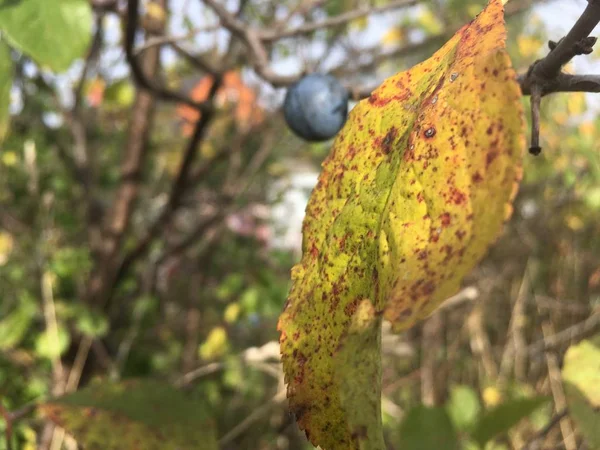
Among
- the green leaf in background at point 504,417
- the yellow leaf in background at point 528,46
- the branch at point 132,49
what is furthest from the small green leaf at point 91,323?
the yellow leaf in background at point 528,46

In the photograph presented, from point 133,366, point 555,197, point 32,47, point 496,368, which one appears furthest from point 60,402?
point 555,197

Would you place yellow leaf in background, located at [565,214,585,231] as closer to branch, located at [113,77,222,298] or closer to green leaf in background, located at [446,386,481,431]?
green leaf in background, located at [446,386,481,431]

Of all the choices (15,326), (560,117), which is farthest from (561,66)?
(560,117)

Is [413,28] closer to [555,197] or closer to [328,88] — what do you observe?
[555,197]

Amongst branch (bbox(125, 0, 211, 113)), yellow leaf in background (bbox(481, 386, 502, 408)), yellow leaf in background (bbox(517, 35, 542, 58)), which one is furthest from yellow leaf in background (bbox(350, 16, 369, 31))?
yellow leaf in background (bbox(481, 386, 502, 408))

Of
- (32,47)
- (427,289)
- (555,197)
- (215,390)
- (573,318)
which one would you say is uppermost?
(555,197)

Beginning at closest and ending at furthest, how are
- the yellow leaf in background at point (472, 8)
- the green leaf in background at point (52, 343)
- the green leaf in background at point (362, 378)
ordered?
the green leaf in background at point (362, 378), the green leaf in background at point (52, 343), the yellow leaf in background at point (472, 8)

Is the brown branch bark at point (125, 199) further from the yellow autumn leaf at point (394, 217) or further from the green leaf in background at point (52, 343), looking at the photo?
the yellow autumn leaf at point (394, 217)
